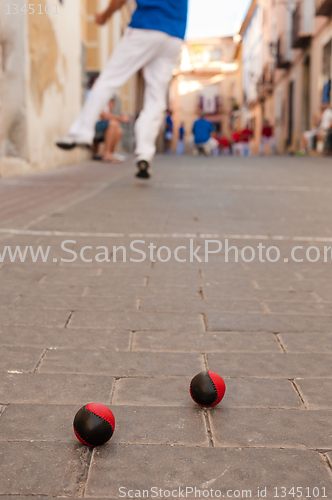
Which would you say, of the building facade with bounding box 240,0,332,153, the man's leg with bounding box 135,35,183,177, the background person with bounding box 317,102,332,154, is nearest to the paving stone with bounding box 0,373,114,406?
the man's leg with bounding box 135,35,183,177

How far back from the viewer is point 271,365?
1875mm

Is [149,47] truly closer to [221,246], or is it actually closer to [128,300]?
[221,246]

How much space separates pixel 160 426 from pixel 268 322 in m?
0.94

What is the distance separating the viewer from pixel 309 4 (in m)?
26.7

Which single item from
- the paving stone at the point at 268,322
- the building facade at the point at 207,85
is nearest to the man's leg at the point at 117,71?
the paving stone at the point at 268,322

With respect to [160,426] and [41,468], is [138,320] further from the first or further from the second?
[41,468]

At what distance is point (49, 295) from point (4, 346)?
0.64 m

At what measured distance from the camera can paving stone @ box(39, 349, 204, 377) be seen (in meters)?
1.80

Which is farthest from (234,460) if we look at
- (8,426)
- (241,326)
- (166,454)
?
(241,326)

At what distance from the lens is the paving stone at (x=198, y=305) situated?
8.06ft

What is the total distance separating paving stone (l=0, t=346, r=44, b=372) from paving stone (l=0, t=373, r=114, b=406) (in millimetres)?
54

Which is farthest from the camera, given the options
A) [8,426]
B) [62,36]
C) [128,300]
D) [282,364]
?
[62,36]

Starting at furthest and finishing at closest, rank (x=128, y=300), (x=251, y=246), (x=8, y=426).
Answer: (x=251, y=246) → (x=128, y=300) → (x=8, y=426)

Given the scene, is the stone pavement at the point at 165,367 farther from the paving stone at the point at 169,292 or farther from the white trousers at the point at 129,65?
the white trousers at the point at 129,65
